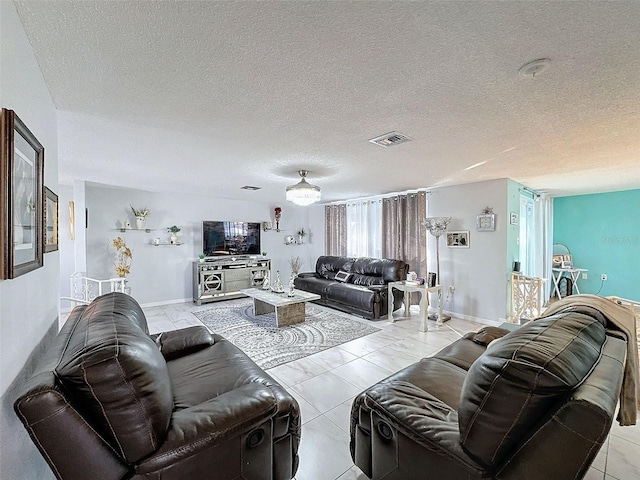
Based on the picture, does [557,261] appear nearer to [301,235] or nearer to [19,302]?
[301,235]

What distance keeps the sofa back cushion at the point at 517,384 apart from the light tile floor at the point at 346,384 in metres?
0.95

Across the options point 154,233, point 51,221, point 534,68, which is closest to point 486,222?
point 534,68

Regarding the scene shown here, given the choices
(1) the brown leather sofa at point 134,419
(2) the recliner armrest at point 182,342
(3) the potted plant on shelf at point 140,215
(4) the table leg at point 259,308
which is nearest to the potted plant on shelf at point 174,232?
(3) the potted plant on shelf at point 140,215

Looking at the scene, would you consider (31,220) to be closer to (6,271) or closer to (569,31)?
(6,271)

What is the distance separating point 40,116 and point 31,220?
675 millimetres

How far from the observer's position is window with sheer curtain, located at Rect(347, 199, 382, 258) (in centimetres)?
609

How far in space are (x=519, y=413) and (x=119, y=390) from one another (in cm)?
139

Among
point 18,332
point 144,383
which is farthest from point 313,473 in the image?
point 18,332

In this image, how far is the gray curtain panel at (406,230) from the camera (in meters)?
5.17

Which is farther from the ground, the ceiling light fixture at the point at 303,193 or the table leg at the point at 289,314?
the ceiling light fixture at the point at 303,193

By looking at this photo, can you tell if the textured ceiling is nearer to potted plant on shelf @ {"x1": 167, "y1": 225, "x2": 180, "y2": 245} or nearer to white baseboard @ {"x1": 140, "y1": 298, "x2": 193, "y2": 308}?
potted plant on shelf @ {"x1": 167, "y1": 225, "x2": 180, "y2": 245}

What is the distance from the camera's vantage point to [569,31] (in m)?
1.18

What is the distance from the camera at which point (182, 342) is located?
2211 mm

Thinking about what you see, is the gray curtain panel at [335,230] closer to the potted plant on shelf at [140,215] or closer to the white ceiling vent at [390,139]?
the potted plant on shelf at [140,215]
